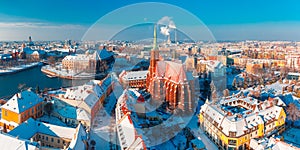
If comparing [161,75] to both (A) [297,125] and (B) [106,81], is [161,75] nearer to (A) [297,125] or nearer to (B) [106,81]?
(B) [106,81]

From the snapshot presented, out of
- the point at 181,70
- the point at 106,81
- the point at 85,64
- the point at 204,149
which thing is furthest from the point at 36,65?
the point at 204,149

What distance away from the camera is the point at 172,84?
11086 mm

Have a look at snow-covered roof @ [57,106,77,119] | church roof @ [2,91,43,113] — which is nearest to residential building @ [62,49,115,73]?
church roof @ [2,91,43,113]

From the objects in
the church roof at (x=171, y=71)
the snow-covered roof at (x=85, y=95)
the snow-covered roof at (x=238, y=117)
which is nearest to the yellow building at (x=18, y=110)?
the snow-covered roof at (x=85, y=95)

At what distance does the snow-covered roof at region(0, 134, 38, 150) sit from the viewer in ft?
19.3

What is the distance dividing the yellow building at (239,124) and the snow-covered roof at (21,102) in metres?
7.60

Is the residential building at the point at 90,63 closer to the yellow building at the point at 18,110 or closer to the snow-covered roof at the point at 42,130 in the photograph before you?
the yellow building at the point at 18,110

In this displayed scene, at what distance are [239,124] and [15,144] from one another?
23.9 ft

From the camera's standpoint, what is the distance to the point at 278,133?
9336mm

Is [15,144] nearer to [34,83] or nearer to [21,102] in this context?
[21,102]

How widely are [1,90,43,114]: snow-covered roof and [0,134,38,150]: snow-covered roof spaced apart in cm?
338

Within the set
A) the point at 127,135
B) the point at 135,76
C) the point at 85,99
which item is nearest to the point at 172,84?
the point at 85,99

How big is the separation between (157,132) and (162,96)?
3.17m

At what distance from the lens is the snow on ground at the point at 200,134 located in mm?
8540
